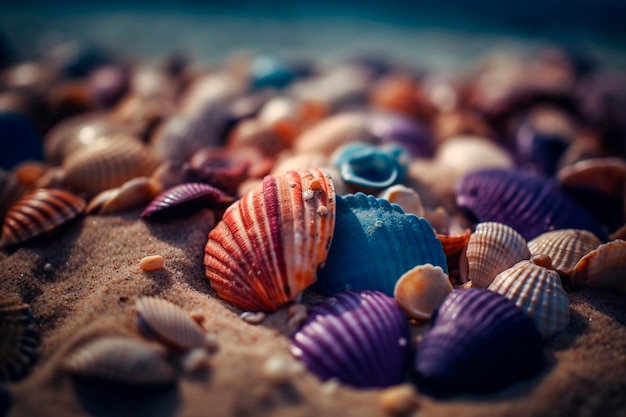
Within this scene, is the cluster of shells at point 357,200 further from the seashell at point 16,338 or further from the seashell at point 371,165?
the seashell at point 16,338

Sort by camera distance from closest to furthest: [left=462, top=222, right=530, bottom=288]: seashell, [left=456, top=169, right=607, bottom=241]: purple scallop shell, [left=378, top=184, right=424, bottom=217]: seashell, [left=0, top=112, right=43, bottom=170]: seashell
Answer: [left=462, top=222, right=530, bottom=288]: seashell, [left=378, top=184, right=424, bottom=217]: seashell, [left=456, top=169, right=607, bottom=241]: purple scallop shell, [left=0, top=112, right=43, bottom=170]: seashell

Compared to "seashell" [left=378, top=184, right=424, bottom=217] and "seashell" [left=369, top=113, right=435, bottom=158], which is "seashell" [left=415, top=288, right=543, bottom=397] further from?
"seashell" [left=369, top=113, right=435, bottom=158]

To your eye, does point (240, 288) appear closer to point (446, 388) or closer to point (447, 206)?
point (446, 388)

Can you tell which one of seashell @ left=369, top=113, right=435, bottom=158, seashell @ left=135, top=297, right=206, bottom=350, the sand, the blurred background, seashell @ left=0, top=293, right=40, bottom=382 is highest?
the blurred background

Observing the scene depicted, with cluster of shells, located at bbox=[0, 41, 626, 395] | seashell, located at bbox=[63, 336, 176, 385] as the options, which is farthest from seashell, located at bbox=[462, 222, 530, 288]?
seashell, located at bbox=[63, 336, 176, 385]

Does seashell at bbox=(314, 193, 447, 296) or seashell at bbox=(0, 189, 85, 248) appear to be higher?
seashell at bbox=(314, 193, 447, 296)

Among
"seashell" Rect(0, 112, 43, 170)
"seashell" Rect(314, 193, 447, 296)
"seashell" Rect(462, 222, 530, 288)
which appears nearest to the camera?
"seashell" Rect(314, 193, 447, 296)

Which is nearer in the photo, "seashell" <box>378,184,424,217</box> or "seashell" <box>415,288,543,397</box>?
"seashell" <box>415,288,543,397</box>
